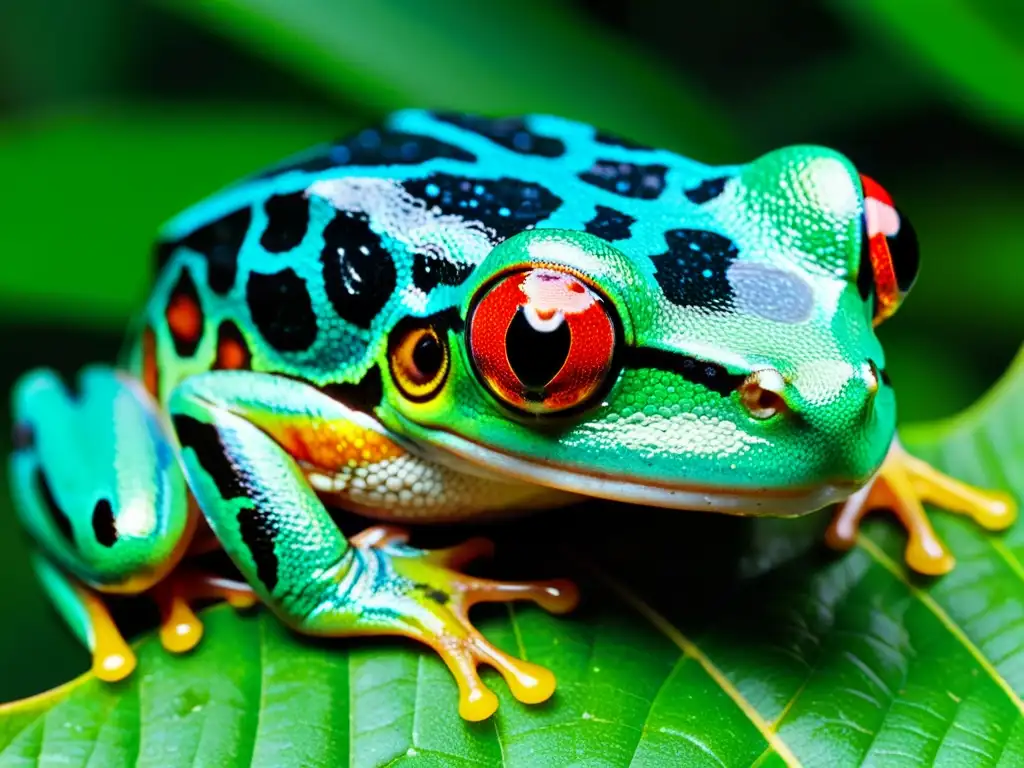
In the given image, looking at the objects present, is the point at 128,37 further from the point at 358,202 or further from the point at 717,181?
the point at 717,181

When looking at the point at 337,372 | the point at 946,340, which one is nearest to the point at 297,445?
the point at 337,372

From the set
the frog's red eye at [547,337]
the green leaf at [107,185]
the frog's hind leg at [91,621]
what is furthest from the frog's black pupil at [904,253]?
the green leaf at [107,185]

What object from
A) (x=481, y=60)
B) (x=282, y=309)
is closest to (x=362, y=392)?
(x=282, y=309)

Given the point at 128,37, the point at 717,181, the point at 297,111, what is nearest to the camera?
the point at 717,181

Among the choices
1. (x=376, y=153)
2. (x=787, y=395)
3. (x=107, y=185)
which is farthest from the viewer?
(x=107, y=185)

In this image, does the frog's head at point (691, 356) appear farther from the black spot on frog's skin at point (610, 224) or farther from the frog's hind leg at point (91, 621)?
the frog's hind leg at point (91, 621)

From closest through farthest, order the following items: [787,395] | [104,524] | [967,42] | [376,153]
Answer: [787,395] → [104,524] → [376,153] → [967,42]

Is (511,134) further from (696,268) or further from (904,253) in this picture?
(904,253)

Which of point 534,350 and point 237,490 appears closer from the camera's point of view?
point 534,350
